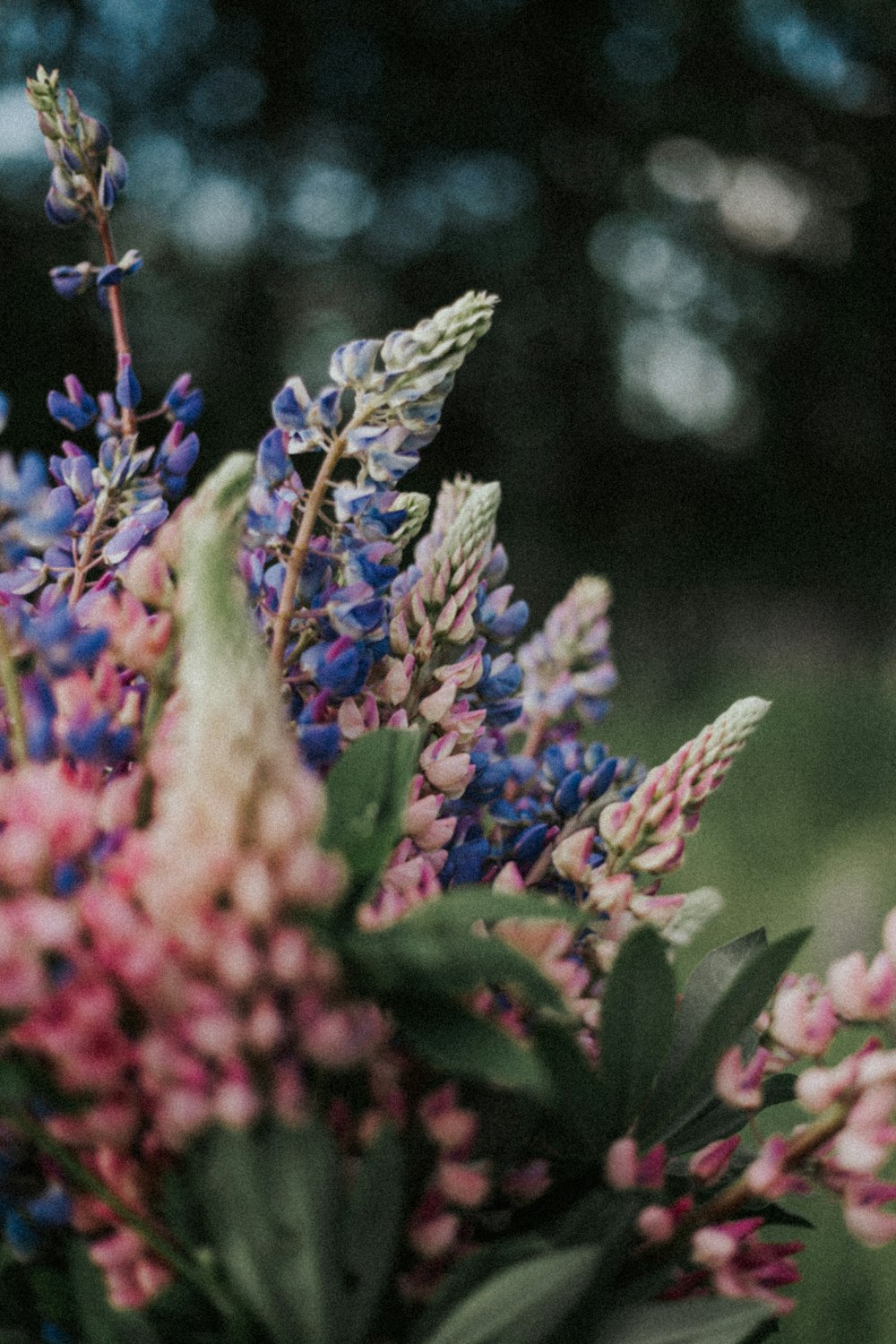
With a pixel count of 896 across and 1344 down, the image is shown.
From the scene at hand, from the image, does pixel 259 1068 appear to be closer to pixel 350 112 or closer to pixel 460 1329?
pixel 460 1329

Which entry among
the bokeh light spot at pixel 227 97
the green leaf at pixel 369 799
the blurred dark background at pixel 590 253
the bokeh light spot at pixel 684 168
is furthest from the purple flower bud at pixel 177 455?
the bokeh light spot at pixel 684 168

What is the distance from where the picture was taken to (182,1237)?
0.20 m

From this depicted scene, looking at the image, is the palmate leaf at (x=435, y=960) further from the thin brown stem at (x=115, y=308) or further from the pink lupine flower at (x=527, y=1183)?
the thin brown stem at (x=115, y=308)

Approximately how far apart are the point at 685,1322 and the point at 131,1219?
0.10 m

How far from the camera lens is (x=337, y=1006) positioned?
7.4 inches

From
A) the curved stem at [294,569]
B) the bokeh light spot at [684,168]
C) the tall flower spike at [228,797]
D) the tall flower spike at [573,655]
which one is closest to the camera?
the tall flower spike at [228,797]

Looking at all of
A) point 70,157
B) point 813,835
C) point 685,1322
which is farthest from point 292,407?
point 813,835

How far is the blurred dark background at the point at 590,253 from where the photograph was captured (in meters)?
3.43

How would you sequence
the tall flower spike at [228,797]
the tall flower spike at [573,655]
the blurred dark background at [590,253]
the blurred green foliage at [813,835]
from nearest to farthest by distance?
the tall flower spike at [228,797] < the tall flower spike at [573,655] < the blurred green foliage at [813,835] < the blurred dark background at [590,253]

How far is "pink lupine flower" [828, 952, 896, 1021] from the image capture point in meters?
0.23

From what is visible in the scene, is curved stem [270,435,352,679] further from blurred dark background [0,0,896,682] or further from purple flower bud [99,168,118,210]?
blurred dark background [0,0,896,682]

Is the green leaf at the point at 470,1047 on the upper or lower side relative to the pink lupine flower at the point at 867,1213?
upper

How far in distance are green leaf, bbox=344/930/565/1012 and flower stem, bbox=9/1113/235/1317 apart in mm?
55

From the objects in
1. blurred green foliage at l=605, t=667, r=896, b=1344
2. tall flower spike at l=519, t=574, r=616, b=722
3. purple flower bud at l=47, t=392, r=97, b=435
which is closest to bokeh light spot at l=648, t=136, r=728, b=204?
blurred green foliage at l=605, t=667, r=896, b=1344
